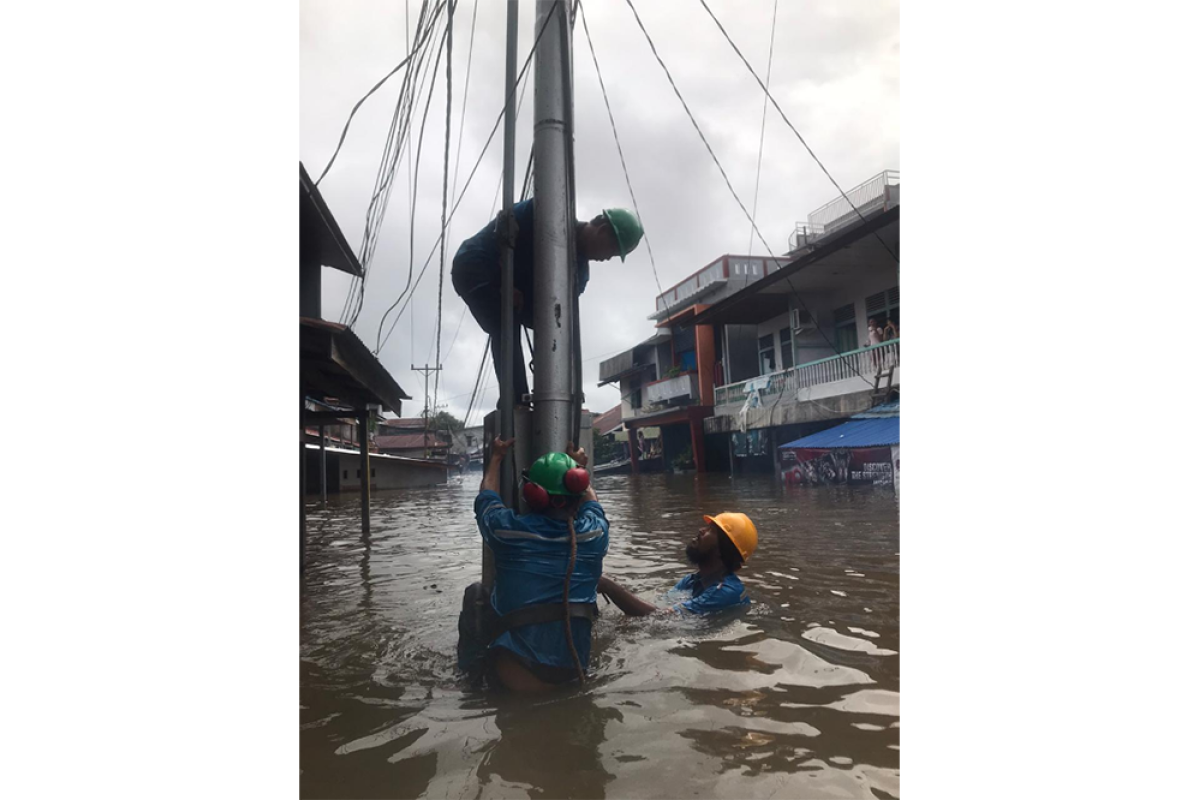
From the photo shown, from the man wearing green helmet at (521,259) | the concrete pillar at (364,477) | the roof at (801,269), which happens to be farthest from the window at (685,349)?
the man wearing green helmet at (521,259)

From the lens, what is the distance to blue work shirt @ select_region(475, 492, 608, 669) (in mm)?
3248

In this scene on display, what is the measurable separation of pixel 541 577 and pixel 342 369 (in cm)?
424

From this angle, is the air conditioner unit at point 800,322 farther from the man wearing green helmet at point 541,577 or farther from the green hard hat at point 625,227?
the man wearing green helmet at point 541,577

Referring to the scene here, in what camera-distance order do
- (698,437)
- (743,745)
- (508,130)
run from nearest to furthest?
(743,745)
(508,130)
(698,437)

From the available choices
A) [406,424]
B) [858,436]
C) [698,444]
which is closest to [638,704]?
[858,436]

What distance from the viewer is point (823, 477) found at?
17109 millimetres

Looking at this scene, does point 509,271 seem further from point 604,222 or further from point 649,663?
point 649,663

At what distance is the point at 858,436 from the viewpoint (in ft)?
44.7

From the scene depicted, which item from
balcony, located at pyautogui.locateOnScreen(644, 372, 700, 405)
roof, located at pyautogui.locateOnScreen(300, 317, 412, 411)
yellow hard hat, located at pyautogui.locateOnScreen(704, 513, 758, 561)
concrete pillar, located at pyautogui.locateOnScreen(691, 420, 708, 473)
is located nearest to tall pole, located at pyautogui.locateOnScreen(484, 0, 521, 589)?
yellow hard hat, located at pyautogui.locateOnScreen(704, 513, 758, 561)

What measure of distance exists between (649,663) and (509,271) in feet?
6.97

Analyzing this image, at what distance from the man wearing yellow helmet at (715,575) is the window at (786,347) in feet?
55.6

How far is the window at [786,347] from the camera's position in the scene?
21.5m
